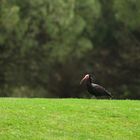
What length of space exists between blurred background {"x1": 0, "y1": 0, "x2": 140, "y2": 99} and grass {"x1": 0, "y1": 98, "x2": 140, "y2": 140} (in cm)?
2425

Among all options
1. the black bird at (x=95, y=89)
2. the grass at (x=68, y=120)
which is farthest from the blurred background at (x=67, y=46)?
the grass at (x=68, y=120)

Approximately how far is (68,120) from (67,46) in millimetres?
29657

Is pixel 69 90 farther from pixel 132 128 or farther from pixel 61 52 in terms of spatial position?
pixel 132 128

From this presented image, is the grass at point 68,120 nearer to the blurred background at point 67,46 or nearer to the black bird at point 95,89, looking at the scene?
the black bird at point 95,89

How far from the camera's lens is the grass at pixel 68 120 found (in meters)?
16.2

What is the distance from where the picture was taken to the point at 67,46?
46938 mm

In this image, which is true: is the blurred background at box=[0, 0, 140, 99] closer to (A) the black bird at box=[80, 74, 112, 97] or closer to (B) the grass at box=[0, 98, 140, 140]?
(A) the black bird at box=[80, 74, 112, 97]

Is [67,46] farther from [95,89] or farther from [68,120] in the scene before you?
[68,120]

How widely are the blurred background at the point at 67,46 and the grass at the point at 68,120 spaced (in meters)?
24.2

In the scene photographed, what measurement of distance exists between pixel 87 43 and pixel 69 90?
18.5 ft

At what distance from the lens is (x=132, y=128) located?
687 inches

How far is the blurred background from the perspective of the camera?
44375 mm

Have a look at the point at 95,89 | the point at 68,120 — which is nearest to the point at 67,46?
the point at 95,89

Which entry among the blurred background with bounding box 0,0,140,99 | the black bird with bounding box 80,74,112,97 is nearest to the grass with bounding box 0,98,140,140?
the black bird with bounding box 80,74,112,97
